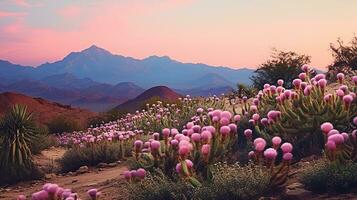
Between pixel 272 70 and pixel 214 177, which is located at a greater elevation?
pixel 272 70

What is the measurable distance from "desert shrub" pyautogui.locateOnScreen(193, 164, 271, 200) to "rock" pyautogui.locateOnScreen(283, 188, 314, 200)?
10.9 inches

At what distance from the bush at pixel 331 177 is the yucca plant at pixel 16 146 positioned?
886cm

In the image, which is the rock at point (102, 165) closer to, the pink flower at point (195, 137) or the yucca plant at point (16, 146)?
the yucca plant at point (16, 146)

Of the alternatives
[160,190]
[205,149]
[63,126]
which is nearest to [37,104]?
[63,126]

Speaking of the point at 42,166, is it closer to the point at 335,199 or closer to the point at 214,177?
the point at 214,177

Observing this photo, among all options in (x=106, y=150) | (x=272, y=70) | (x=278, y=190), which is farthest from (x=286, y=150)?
(x=272, y=70)

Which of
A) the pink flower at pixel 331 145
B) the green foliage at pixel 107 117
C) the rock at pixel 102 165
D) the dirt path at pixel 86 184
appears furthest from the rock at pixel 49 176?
the green foliage at pixel 107 117

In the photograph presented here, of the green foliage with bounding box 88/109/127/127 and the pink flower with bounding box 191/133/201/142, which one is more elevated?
the pink flower with bounding box 191/133/201/142

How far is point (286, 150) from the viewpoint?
644 cm

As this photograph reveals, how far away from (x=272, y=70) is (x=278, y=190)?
873 inches

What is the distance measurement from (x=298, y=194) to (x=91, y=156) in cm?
860

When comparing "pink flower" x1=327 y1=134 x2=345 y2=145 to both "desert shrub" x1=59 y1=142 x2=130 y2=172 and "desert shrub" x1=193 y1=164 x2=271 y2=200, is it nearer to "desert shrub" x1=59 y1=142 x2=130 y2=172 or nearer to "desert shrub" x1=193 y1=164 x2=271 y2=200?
"desert shrub" x1=193 y1=164 x2=271 y2=200

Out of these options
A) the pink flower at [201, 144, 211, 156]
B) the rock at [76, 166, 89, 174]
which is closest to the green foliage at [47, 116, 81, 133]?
the rock at [76, 166, 89, 174]

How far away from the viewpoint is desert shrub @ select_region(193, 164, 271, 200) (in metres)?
6.54
